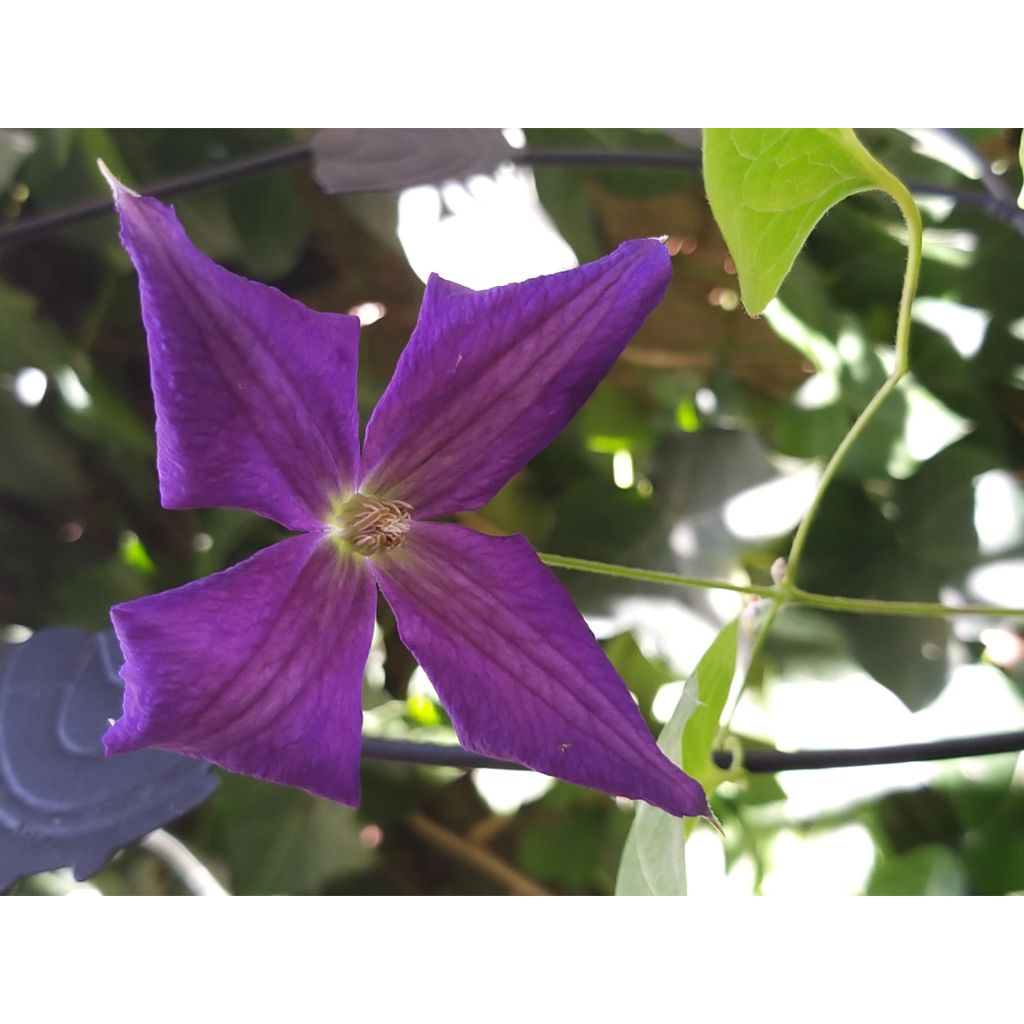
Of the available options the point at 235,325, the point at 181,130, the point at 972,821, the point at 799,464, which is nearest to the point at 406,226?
the point at 181,130

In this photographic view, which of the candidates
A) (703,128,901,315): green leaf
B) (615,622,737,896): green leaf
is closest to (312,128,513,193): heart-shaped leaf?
(703,128,901,315): green leaf

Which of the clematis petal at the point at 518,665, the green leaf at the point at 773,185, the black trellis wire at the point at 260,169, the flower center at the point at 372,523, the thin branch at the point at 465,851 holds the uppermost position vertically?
the black trellis wire at the point at 260,169

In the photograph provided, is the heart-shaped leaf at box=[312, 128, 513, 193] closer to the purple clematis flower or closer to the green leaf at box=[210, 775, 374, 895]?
the purple clematis flower

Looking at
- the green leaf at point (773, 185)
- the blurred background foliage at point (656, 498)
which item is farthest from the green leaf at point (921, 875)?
the green leaf at point (773, 185)

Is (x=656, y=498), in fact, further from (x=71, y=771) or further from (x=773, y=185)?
(x=71, y=771)

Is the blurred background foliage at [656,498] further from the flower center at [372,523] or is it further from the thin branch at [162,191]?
the flower center at [372,523]

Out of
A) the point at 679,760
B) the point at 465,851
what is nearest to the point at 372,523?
the point at 679,760

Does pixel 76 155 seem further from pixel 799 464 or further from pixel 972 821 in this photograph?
pixel 972 821
